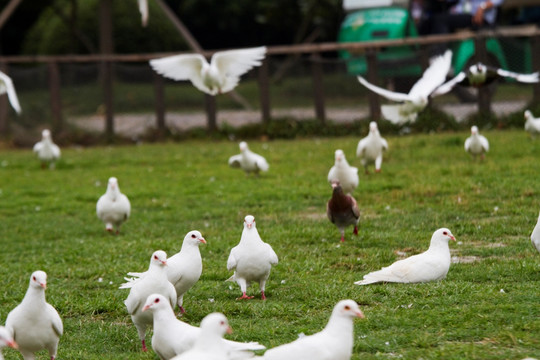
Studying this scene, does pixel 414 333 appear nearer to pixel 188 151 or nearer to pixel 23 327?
pixel 23 327

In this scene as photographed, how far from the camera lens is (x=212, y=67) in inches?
487

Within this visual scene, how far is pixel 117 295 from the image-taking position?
7031mm

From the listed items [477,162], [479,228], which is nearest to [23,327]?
[479,228]

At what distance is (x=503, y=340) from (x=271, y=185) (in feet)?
24.5

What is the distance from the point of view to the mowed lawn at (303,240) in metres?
5.69

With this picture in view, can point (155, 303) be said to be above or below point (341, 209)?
above

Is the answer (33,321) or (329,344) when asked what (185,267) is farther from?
(329,344)

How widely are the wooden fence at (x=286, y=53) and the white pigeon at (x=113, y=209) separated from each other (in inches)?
371

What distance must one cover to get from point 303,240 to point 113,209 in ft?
7.92

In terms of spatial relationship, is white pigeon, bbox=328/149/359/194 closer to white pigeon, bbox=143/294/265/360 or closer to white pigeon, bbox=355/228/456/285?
white pigeon, bbox=355/228/456/285

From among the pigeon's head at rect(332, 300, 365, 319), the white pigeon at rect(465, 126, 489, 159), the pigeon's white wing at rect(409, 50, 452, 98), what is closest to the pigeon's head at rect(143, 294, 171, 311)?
the pigeon's head at rect(332, 300, 365, 319)

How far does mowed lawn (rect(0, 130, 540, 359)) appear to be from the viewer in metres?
5.69

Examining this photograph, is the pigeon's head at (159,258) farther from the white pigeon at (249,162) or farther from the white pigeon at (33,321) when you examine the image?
the white pigeon at (249,162)

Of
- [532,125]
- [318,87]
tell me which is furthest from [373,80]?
[532,125]
